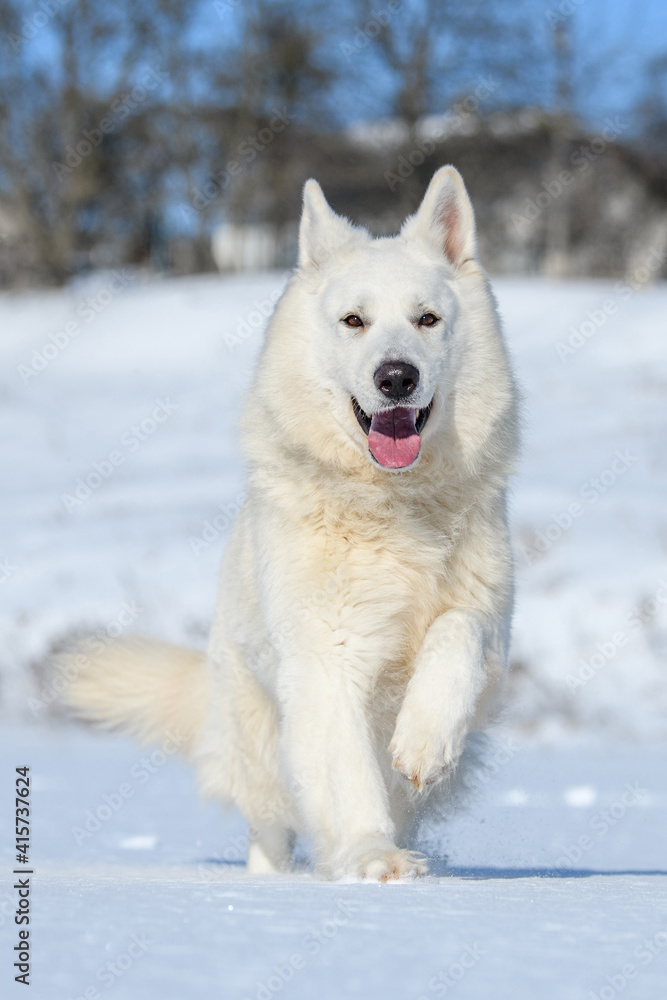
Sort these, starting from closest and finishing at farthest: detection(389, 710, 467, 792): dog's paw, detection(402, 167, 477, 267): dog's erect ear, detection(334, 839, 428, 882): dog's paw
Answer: detection(334, 839, 428, 882): dog's paw → detection(389, 710, 467, 792): dog's paw → detection(402, 167, 477, 267): dog's erect ear

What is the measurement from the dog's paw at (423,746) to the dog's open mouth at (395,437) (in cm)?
71

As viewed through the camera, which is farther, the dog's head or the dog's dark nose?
the dog's head

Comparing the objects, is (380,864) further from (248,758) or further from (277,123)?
(277,123)

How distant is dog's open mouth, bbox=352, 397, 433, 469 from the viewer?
10.8 feet

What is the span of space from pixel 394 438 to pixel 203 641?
4.30 meters

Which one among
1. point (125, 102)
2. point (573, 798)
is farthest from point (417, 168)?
point (573, 798)

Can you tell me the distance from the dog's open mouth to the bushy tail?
136 cm

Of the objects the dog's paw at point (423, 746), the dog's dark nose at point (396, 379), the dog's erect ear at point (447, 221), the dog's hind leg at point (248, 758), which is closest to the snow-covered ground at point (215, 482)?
the dog's erect ear at point (447, 221)

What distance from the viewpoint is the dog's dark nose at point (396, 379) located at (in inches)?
126

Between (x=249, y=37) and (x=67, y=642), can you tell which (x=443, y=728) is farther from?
(x=249, y=37)

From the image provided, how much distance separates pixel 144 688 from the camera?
14.4ft

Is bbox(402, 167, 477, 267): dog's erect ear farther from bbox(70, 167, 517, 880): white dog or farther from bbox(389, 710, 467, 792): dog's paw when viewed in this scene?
bbox(389, 710, 467, 792): dog's paw

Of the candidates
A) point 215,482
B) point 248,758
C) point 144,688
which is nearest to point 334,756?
point 248,758

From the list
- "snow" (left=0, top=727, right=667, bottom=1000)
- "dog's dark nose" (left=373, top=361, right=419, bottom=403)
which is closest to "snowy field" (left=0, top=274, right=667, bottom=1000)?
"snow" (left=0, top=727, right=667, bottom=1000)
